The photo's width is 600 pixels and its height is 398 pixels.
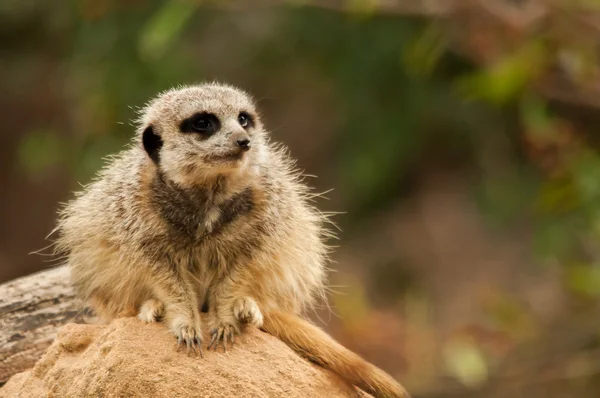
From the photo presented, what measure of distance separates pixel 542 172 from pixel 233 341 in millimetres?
3637

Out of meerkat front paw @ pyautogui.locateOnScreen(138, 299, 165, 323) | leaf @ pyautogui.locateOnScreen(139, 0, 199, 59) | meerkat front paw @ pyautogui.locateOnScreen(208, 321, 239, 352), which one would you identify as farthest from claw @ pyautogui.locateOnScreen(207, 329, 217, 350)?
leaf @ pyautogui.locateOnScreen(139, 0, 199, 59)

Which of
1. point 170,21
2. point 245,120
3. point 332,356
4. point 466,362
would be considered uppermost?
→ point 170,21

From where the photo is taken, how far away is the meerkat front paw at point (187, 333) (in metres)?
2.30

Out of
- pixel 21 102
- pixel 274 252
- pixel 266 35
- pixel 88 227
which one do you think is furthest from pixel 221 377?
pixel 21 102

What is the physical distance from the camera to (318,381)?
92.7 inches

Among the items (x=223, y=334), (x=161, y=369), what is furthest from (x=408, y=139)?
(x=161, y=369)

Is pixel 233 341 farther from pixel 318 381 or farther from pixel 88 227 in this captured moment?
pixel 88 227

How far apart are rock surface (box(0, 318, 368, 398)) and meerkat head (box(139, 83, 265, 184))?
0.45m

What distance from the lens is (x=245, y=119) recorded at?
104 inches

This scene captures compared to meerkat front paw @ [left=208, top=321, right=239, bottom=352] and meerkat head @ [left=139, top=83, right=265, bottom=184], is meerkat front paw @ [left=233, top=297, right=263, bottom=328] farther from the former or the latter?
meerkat head @ [left=139, top=83, right=265, bottom=184]

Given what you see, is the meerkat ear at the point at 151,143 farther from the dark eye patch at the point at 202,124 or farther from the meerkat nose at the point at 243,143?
the meerkat nose at the point at 243,143

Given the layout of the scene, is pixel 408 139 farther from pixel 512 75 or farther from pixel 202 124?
pixel 202 124

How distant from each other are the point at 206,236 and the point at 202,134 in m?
0.29

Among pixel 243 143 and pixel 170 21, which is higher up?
pixel 170 21
